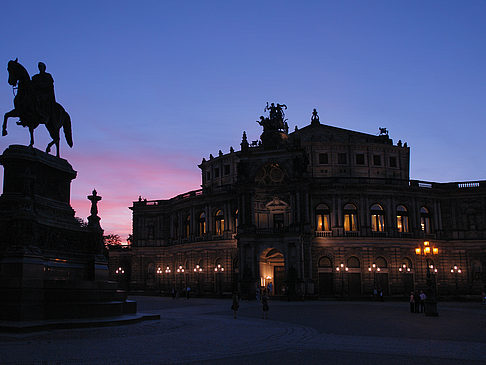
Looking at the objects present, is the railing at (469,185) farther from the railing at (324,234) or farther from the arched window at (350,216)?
the railing at (324,234)

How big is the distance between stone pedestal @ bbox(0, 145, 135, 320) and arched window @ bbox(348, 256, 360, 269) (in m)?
42.7

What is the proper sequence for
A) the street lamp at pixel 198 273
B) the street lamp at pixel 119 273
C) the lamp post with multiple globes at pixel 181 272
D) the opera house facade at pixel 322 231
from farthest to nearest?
the street lamp at pixel 119 273
the lamp post with multiple globes at pixel 181 272
the street lamp at pixel 198 273
the opera house facade at pixel 322 231

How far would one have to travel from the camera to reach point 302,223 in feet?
200

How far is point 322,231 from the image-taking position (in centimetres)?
6412

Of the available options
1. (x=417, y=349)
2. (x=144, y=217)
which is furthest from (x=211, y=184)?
(x=417, y=349)

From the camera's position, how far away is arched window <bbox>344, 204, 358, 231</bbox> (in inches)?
2554

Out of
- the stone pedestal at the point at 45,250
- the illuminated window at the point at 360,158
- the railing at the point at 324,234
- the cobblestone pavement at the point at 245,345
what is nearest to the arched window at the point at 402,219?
the railing at the point at 324,234

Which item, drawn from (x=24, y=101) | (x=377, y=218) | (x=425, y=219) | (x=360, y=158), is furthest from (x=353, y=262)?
(x=24, y=101)

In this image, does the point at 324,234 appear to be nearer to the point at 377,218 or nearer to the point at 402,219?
the point at 377,218

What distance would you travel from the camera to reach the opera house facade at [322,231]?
201 ft

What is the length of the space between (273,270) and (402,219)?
720 inches

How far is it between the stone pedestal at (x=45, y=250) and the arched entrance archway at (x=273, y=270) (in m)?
38.5

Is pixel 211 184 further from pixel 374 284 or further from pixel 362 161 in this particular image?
pixel 374 284

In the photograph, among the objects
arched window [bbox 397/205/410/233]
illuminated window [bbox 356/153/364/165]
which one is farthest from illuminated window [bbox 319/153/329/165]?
arched window [bbox 397/205/410/233]
